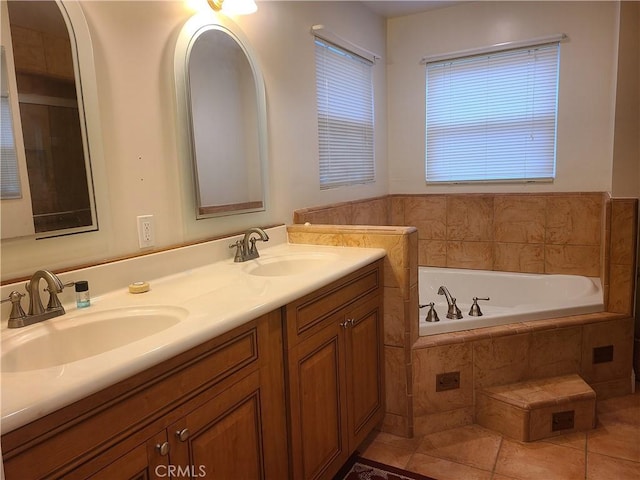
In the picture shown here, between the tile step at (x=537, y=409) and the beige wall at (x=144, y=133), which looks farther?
the tile step at (x=537, y=409)

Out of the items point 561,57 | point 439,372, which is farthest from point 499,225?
point 439,372

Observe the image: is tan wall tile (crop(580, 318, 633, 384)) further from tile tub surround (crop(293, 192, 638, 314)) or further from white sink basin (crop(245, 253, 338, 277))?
white sink basin (crop(245, 253, 338, 277))

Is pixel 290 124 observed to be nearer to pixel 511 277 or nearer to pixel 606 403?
pixel 511 277

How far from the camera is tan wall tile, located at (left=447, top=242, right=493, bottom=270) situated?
11.0 ft

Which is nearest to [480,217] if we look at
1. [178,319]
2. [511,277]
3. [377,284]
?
[511,277]

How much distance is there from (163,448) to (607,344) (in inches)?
94.5

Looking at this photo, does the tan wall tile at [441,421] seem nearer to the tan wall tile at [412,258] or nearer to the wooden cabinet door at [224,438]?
the tan wall tile at [412,258]

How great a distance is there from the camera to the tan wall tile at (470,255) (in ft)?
11.0

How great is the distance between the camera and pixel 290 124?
8.02 feet

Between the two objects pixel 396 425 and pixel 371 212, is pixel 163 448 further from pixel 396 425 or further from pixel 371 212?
pixel 371 212

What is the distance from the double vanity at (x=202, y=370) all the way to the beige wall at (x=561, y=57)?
1863 millimetres

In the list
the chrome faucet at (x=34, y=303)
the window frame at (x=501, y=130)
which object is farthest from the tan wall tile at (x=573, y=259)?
the chrome faucet at (x=34, y=303)

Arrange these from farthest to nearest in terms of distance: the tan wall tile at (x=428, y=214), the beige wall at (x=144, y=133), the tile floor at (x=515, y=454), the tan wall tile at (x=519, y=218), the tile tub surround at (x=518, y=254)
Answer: the tan wall tile at (x=428, y=214)
the tan wall tile at (x=519, y=218)
the tile tub surround at (x=518, y=254)
the tile floor at (x=515, y=454)
the beige wall at (x=144, y=133)

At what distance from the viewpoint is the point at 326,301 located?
64.5 inches
